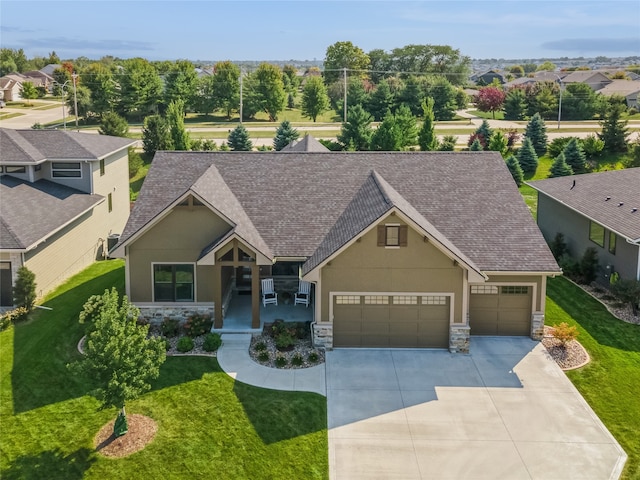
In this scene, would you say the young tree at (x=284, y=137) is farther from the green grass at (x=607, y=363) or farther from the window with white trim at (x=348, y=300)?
the window with white trim at (x=348, y=300)

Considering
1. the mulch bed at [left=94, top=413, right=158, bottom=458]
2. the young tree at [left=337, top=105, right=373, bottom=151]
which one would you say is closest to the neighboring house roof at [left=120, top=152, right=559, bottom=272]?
the mulch bed at [left=94, top=413, right=158, bottom=458]

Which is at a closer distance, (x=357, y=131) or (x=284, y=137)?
(x=284, y=137)

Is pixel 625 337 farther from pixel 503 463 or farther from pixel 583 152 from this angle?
pixel 583 152

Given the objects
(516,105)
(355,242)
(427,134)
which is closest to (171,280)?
(355,242)

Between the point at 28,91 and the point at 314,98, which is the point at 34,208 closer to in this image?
the point at 314,98

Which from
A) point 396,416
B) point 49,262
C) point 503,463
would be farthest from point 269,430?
point 49,262
